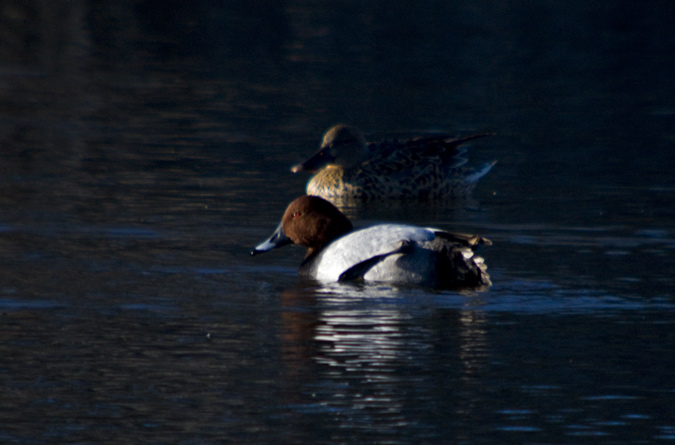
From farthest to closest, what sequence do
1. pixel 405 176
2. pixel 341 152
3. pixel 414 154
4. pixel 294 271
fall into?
pixel 341 152
pixel 414 154
pixel 405 176
pixel 294 271

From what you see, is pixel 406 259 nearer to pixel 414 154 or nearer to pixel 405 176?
pixel 405 176

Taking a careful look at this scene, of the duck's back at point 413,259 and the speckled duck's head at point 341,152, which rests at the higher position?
the speckled duck's head at point 341,152

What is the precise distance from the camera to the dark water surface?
20.4 feet

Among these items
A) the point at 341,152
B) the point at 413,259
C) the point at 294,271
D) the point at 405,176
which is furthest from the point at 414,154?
the point at 413,259

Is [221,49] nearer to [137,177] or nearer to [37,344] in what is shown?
[137,177]

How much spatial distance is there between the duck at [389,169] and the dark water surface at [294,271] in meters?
0.32

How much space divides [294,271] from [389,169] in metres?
4.12

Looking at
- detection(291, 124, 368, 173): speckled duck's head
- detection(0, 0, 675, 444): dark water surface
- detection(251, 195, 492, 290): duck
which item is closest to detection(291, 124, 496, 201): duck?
Result: detection(291, 124, 368, 173): speckled duck's head

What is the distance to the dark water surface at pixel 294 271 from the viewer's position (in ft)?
20.4

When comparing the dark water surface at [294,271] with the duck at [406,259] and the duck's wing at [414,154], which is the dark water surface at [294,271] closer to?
the duck at [406,259]

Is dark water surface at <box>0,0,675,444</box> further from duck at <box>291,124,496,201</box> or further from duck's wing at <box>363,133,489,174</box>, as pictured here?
duck's wing at <box>363,133,489,174</box>

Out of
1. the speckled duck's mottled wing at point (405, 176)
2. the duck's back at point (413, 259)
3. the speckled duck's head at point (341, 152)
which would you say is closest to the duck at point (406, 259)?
the duck's back at point (413, 259)

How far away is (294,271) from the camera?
32.6 feet

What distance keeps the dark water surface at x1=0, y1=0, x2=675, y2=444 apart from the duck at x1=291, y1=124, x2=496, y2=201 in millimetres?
322
